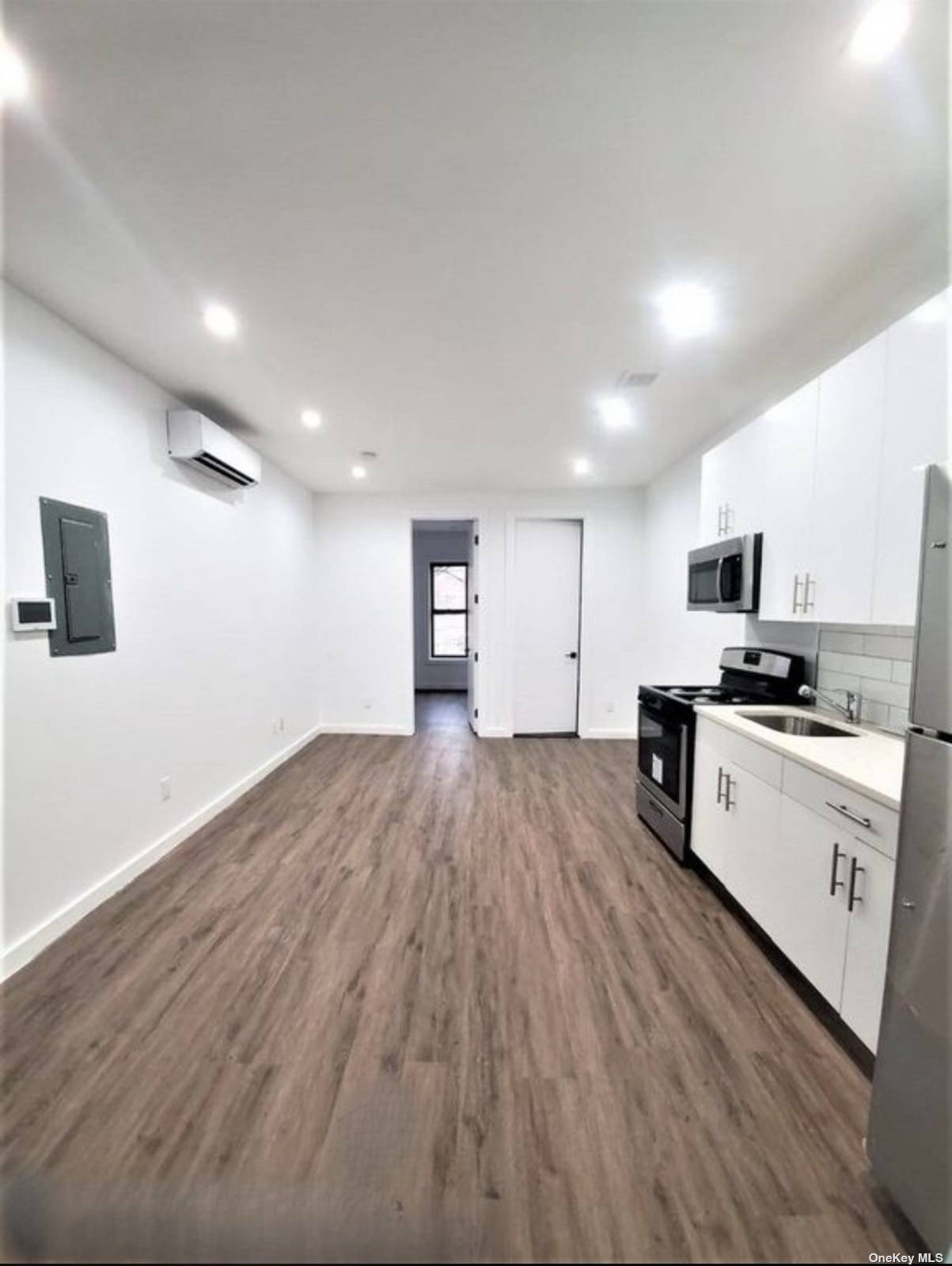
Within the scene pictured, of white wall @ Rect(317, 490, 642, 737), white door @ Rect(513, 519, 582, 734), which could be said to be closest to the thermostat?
white wall @ Rect(317, 490, 642, 737)

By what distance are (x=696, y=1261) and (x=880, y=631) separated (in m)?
2.29

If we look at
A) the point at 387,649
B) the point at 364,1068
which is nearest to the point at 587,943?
the point at 364,1068

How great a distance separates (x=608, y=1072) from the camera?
1366 millimetres

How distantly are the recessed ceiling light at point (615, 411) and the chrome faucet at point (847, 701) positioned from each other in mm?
1819

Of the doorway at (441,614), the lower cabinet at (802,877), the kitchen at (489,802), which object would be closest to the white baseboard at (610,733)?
the kitchen at (489,802)

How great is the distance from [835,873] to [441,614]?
239 inches

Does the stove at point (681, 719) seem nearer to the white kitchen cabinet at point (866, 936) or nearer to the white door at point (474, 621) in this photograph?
the white kitchen cabinet at point (866, 936)

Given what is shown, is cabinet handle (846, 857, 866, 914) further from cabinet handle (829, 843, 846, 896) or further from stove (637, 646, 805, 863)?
stove (637, 646, 805, 863)

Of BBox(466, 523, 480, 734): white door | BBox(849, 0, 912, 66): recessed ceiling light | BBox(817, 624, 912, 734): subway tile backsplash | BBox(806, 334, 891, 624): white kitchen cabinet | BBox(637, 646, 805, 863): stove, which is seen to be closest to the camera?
BBox(849, 0, 912, 66): recessed ceiling light

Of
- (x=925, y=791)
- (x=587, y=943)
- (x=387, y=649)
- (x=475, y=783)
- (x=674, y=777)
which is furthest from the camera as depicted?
(x=387, y=649)

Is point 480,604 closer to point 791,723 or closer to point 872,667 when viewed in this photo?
point 791,723

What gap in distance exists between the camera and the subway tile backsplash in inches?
75.1

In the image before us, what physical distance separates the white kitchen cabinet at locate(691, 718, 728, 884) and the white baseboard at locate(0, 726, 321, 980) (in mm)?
2863

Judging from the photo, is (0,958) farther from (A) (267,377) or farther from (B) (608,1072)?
(A) (267,377)
